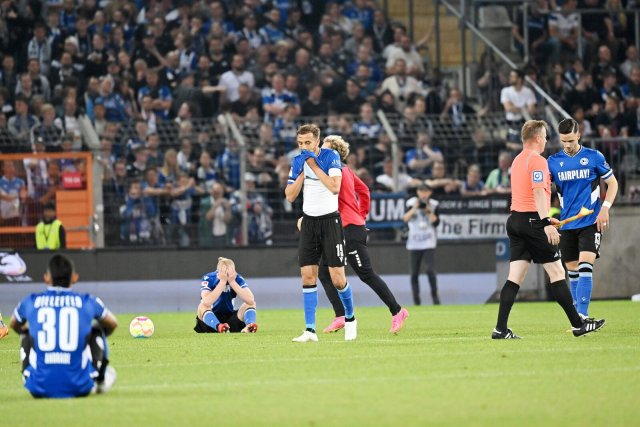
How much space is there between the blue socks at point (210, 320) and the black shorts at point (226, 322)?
0.21 feet

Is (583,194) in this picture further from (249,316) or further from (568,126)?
(249,316)

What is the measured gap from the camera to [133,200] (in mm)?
22266

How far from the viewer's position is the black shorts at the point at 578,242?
14.4 metres

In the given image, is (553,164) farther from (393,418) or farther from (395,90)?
(395,90)

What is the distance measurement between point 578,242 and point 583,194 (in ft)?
1.93

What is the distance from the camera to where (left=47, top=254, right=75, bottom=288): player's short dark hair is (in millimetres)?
9109

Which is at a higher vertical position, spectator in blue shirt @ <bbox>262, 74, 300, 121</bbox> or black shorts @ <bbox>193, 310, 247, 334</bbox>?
spectator in blue shirt @ <bbox>262, 74, 300, 121</bbox>

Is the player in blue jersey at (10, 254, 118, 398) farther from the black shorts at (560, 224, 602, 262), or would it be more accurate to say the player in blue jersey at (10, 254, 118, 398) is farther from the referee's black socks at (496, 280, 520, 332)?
the black shorts at (560, 224, 602, 262)

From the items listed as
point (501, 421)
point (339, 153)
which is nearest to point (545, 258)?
point (339, 153)

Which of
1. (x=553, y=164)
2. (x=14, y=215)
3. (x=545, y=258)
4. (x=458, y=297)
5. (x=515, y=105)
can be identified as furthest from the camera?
(x=515, y=105)

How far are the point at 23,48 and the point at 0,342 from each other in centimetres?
1256

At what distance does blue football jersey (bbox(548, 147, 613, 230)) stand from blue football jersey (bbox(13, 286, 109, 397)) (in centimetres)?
685

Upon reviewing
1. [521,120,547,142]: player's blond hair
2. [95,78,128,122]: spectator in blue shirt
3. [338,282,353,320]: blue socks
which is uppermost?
[95,78,128,122]: spectator in blue shirt

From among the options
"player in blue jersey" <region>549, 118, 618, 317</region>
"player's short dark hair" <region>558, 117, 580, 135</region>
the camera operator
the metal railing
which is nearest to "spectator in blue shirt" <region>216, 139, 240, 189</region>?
the camera operator
